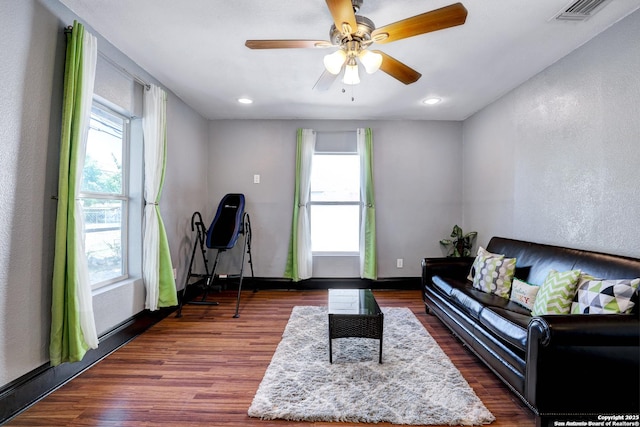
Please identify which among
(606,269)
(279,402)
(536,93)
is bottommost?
(279,402)

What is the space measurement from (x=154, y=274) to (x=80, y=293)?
92cm

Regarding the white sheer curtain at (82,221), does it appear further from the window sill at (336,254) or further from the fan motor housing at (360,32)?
the window sill at (336,254)

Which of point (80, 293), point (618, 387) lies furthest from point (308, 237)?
point (618, 387)

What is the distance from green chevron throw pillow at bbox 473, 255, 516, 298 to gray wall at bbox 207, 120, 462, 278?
5.75ft

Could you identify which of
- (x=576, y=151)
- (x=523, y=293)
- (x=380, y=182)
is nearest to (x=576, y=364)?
(x=523, y=293)

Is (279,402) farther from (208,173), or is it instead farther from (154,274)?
(208,173)

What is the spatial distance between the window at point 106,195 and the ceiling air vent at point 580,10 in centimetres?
356

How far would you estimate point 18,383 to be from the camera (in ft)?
5.77

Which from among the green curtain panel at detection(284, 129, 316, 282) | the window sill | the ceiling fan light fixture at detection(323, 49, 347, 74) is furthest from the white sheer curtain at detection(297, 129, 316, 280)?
the ceiling fan light fixture at detection(323, 49, 347, 74)

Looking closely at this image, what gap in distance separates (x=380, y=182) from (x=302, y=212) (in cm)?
127

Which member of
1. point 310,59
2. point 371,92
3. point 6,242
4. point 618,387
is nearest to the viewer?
point 618,387

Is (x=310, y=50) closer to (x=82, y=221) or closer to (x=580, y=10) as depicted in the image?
(x=580, y=10)

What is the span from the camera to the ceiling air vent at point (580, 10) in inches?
75.1

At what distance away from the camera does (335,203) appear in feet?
15.2
